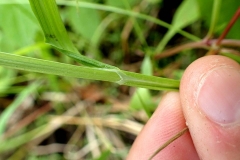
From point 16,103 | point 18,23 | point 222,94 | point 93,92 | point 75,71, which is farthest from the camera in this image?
point 93,92

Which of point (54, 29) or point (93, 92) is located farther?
point (93, 92)

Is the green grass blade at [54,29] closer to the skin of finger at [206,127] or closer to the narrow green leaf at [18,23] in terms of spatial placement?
the skin of finger at [206,127]

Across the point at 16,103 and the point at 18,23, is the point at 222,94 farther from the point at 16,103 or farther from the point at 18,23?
the point at 16,103

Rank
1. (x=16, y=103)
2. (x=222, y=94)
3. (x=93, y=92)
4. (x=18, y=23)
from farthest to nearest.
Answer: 1. (x=93, y=92)
2. (x=16, y=103)
3. (x=18, y=23)
4. (x=222, y=94)

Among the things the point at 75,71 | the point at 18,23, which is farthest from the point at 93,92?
the point at 75,71

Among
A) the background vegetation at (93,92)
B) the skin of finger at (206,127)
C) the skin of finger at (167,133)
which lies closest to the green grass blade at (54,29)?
the skin of finger at (206,127)

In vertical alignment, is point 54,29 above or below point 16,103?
below

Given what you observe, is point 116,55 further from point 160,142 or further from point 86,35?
point 160,142

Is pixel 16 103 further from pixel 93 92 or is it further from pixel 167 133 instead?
pixel 167 133
